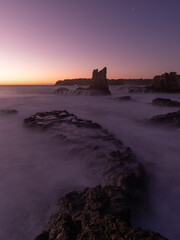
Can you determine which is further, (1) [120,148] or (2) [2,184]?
(1) [120,148]

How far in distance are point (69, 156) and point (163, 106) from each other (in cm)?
1443

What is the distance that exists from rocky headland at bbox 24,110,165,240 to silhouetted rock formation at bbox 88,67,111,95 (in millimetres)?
26653

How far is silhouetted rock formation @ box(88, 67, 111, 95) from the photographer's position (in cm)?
3278

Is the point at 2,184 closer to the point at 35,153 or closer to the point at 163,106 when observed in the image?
the point at 35,153

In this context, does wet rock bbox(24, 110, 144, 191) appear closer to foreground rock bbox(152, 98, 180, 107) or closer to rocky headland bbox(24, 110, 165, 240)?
rocky headland bbox(24, 110, 165, 240)

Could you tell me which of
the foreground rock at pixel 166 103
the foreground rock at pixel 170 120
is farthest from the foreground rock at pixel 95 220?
the foreground rock at pixel 166 103

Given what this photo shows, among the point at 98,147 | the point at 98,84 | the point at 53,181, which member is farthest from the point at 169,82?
the point at 53,181

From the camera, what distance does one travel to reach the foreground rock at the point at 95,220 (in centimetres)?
143

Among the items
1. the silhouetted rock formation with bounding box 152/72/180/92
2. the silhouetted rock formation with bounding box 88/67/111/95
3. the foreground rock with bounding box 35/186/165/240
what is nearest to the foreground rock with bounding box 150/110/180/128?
the foreground rock with bounding box 35/186/165/240

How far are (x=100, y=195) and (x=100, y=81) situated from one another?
106 feet

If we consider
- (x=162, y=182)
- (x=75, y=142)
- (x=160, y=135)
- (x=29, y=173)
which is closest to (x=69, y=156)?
(x=75, y=142)

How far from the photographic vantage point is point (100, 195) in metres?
2.58

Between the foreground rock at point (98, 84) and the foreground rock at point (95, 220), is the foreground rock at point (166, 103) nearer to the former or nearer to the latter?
the foreground rock at point (95, 220)

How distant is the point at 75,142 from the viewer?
596cm
